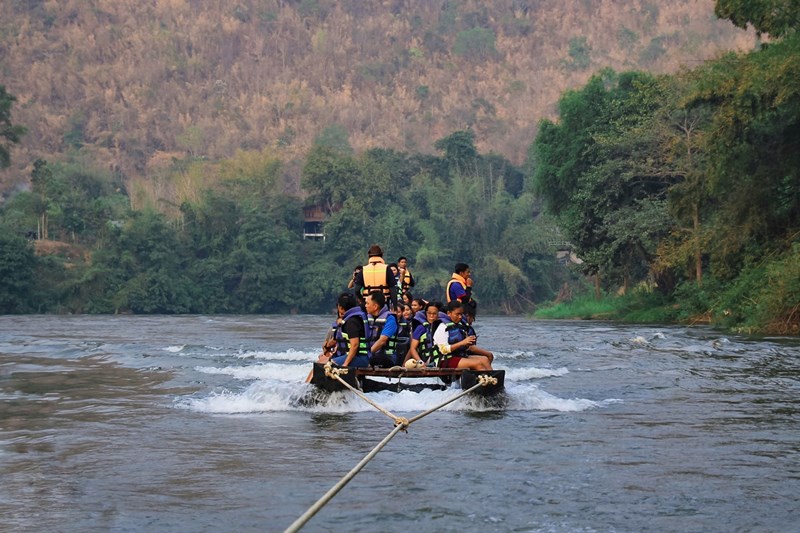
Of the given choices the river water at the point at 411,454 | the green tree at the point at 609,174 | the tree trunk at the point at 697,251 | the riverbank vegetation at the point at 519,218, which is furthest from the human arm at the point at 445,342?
the green tree at the point at 609,174

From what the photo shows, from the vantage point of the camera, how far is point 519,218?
83.2 m

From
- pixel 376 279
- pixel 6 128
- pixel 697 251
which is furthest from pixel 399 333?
pixel 6 128

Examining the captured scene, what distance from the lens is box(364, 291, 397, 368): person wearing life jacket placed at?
16.5 metres

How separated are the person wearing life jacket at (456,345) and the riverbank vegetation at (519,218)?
54.3 feet

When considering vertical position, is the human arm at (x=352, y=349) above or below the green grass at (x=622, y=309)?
below

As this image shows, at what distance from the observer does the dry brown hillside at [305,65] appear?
146 m

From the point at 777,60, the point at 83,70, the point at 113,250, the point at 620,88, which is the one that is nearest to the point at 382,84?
the point at 83,70

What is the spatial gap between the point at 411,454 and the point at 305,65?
161384 mm

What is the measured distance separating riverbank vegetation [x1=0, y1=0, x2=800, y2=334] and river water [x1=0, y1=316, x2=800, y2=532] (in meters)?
13.1

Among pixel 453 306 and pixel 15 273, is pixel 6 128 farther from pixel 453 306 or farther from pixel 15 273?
pixel 453 306

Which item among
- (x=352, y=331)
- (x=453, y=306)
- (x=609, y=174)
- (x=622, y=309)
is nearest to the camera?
(x=352, y=331)

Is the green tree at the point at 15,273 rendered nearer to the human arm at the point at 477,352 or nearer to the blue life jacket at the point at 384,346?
the blue life jacket at the point at 384,346

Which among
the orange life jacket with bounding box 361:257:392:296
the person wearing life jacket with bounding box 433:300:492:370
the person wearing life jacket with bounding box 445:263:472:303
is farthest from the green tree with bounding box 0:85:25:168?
the person wearing life jacket with bounding box 433:300:492:370

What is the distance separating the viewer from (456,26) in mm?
180125
